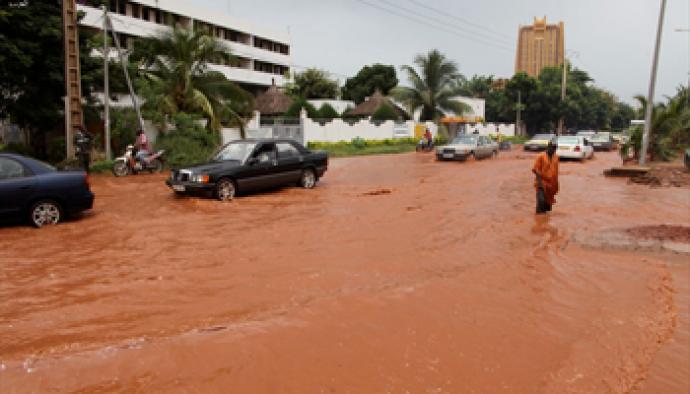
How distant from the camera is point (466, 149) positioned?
83.1ft

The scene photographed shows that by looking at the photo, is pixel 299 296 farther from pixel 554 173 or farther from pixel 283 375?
pixel 554 173

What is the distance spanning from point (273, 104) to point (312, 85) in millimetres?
15937

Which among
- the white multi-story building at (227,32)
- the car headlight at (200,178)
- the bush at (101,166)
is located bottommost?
the bush at (101,166)

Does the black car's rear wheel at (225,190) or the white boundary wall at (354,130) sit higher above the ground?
the white boundary wall at (354,130)

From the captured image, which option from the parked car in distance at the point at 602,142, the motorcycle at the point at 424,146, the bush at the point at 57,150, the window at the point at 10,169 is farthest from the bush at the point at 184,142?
the parked car in distance at the point at 602,142

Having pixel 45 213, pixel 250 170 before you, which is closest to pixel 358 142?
pixel 250 170

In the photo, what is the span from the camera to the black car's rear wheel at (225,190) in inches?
472

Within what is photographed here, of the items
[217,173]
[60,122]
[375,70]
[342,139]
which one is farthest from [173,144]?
[375,70]

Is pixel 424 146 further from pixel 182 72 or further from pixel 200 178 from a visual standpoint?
pixel 200 178

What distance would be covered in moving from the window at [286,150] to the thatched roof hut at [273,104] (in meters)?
23.6

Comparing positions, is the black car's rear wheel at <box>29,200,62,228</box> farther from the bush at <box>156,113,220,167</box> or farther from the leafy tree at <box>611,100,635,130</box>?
the leafy tree at <box>611,100,635,130</box>

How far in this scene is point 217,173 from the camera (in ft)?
39.2

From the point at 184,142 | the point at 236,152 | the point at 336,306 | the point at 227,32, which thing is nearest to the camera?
the point at 336,306

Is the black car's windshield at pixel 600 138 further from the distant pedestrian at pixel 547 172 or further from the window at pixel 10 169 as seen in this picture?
the window at pixel 10 169
